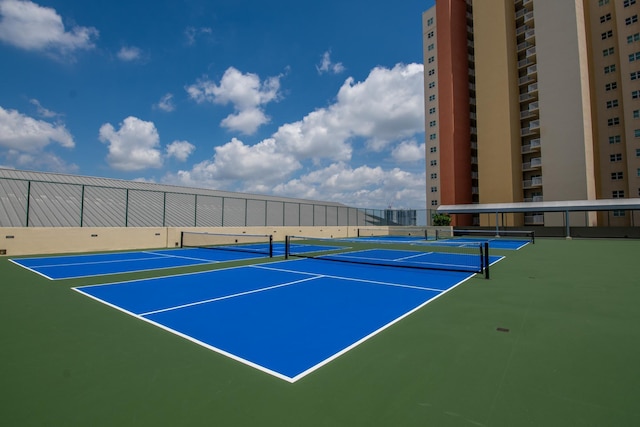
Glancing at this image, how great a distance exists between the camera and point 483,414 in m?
2.48

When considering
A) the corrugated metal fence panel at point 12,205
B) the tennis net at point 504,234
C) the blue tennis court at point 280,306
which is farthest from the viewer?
the tennis net at point 504,234

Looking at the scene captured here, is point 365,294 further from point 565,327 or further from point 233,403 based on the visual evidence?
point 233,403

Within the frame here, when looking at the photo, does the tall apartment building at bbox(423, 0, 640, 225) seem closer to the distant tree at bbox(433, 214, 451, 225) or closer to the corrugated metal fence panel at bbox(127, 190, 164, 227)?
the distant tree at bbox(433, 214, 451, 225)

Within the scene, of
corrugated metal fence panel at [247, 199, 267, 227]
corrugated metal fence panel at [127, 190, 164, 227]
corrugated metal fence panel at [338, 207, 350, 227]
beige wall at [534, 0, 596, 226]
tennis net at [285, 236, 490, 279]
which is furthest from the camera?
beige wall at [534, 0, 596, 226]

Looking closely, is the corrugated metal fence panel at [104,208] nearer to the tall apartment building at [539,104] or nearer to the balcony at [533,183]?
the tall apartment building at [539,104]

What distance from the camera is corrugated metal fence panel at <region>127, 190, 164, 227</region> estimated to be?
26173mm

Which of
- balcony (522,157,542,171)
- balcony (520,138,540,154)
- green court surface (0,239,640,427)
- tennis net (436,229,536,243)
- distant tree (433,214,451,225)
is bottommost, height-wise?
green court surface (0,239,640,427)

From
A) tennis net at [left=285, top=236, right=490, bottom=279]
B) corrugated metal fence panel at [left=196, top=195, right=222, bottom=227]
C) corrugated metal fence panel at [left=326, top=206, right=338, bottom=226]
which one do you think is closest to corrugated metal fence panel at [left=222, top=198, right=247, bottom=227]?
corrugated metal fence panel at [left=196, top=195, right=222, bottom=227]

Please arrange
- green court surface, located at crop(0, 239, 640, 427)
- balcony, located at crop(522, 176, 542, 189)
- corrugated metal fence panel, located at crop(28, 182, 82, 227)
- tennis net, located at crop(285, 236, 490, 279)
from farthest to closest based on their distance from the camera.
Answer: balcony, located at crop(522, 176, 542, 189), corrugated metal fence panel, located at crop(28, 182, 82, 227), tennis net, located at crop(285, 236, 490, 279), green court surface, located at crop(0, 239, 640, 427)

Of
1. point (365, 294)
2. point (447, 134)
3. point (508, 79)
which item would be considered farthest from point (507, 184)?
point (365, 294)

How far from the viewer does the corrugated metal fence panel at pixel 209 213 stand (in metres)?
29.6

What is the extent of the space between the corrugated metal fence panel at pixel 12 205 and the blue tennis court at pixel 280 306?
19.7 meters

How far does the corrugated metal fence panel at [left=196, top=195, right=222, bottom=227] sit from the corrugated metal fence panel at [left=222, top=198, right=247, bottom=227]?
69cm

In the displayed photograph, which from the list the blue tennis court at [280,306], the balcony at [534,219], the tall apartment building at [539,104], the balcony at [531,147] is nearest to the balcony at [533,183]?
the tall apartment building at [539,104]
